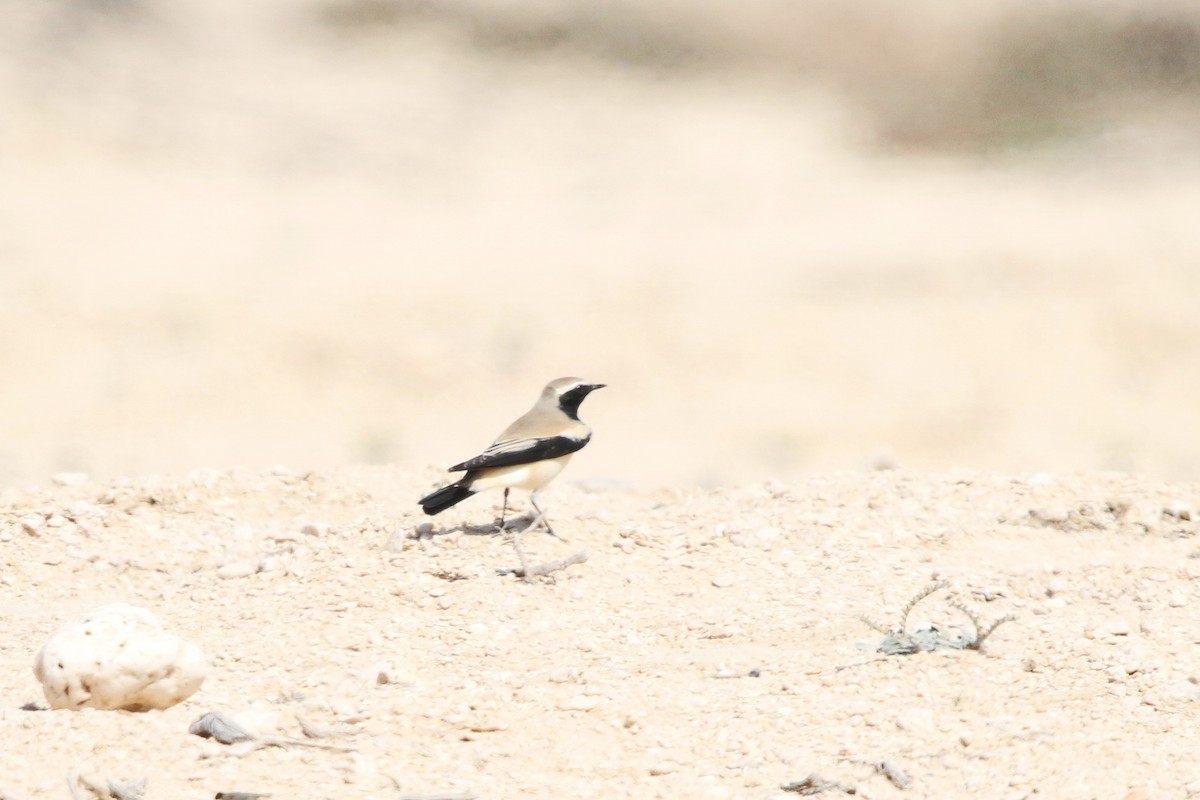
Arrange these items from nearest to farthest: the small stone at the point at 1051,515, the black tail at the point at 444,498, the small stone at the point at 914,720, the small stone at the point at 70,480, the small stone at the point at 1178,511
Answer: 1. the small stone at the point at 914,720
2. the black tail at the point at 444,498
3. the small stone at the point at 1051,515
4. the small stone at the point at 1178,511
5. the small stone at the point at 70,480

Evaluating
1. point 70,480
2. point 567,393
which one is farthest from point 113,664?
point 70,480

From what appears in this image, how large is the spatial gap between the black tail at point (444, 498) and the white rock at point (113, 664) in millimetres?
1861

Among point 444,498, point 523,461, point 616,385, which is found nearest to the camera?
point 444,498

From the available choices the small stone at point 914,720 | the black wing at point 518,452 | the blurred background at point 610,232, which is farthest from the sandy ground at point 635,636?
the blurred background at point 610,232

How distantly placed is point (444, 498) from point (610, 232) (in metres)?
14.4

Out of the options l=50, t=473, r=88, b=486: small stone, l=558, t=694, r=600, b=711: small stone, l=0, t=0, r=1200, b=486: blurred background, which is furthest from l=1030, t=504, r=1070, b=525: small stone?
l=0, t=0, r=1200, b=486: blurred background

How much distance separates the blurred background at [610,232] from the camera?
15.3 meters

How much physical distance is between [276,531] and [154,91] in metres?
16.5

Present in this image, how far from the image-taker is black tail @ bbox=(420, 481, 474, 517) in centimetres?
598

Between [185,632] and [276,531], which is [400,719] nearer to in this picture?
[185,632]

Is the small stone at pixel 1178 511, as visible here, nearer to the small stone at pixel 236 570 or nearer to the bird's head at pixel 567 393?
the bird's head at pixel 567 393

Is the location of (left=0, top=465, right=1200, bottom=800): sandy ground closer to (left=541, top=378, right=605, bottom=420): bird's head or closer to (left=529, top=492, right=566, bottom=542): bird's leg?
(left=529, top=492, right=566, bottom=542): bird's leg

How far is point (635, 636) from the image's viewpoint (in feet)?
16.8

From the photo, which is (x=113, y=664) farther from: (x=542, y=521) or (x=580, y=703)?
(x=542, y=521)
